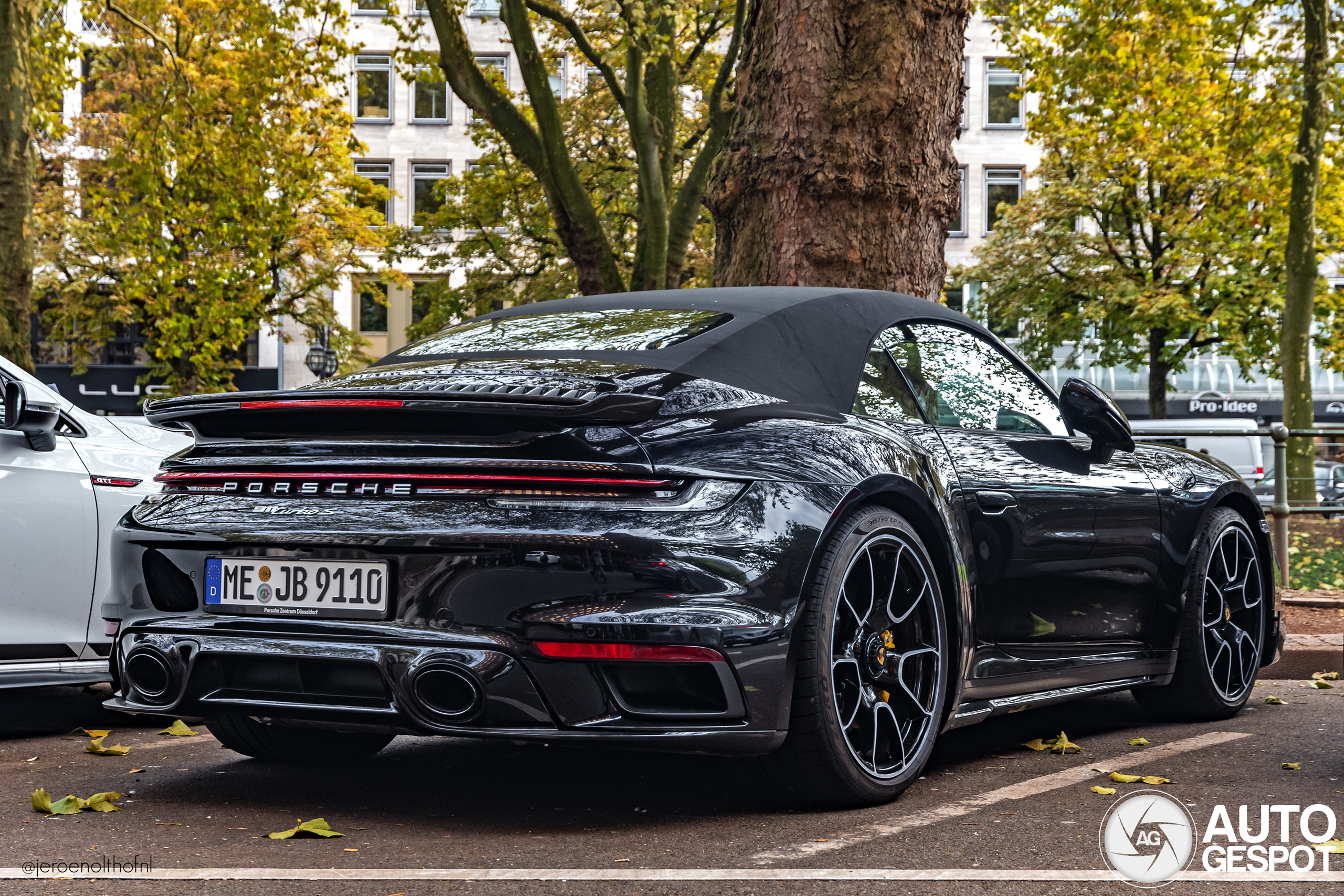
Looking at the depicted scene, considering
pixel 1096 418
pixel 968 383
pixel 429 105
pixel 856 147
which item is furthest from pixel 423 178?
pixel 968 383

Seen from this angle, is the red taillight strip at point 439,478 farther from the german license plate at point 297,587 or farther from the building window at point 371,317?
the building window at point 371,317

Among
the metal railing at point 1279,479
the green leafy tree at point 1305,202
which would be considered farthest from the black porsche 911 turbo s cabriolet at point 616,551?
the green leafy tree at point 1305,202

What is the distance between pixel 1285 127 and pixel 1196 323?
1344cm

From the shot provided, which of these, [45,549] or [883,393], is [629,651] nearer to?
[883,393]

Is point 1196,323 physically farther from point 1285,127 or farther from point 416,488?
point 416,488

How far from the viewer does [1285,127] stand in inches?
711

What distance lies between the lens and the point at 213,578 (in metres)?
3.83

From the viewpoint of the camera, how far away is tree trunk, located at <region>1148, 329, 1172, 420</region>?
31.8m

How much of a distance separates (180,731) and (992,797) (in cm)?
312

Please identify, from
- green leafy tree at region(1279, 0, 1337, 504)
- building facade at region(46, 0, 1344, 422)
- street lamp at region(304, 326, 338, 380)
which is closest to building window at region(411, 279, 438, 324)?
building facade at region(46, 0, 1344, 422)

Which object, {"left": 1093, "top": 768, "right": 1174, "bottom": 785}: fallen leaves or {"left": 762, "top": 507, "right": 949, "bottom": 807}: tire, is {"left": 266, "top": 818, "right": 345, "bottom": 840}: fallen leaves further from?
{"left": 1093, "top": 768, "right": 1174, "bottom": 785}: fallen leaves

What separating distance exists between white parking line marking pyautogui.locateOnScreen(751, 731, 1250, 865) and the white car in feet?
9.79

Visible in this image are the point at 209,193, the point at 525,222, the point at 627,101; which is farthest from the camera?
the point at 525,222

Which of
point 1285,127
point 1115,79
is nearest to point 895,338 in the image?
point 1285,127
